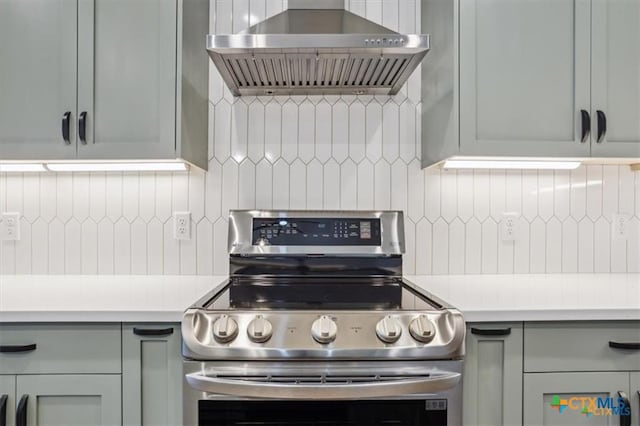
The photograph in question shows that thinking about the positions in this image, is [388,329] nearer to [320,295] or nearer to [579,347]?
[320,295]

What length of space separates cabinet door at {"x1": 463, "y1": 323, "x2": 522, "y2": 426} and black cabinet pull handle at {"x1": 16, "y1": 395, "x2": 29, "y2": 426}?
1.23 m

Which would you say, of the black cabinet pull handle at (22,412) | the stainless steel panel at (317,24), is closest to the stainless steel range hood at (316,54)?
the stainless steel panel at (317,24)

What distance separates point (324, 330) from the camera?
1164 millimetres

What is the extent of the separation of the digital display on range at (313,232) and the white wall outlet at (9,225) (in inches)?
40.1

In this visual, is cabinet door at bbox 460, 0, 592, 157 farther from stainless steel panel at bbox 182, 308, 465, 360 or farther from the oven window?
the oven window

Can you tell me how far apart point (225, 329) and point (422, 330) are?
0.52 metres

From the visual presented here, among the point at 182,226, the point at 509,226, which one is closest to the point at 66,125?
the point at 182,226

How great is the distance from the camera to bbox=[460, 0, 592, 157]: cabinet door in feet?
5.08

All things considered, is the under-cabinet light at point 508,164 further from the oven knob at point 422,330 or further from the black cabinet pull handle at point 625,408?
the black cabinet pull handle at point 625,408

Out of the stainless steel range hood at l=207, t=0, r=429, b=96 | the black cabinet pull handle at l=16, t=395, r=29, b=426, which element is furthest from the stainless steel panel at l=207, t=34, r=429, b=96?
the black cabinet pull handle at l=16, t=395, r=29, b=426

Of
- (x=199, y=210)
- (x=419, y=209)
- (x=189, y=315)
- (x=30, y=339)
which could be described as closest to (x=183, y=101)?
(x=199, y=210)

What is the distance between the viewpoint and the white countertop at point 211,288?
49.3 inches

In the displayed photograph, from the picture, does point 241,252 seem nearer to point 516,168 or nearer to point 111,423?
point 111,423

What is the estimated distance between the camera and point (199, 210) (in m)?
1.88
